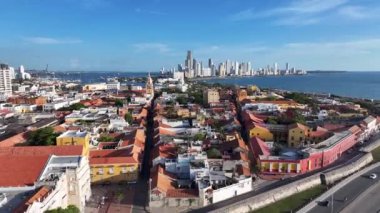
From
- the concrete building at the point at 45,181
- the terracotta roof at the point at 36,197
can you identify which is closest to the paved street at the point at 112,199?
the concrete building at the point at 45,181

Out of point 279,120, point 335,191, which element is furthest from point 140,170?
point 279,120

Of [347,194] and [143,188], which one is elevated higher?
[347,194]

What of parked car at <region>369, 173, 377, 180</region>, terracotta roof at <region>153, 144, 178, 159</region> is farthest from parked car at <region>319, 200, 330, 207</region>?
terracotta roof at <region>153, 144, 178, 159</region>

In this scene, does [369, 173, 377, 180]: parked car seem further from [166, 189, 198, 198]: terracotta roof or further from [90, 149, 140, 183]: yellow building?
[90, 149, 140, 183]: yellow building

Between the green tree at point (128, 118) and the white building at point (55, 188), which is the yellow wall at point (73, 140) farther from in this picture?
the green tree at point (128, 118)

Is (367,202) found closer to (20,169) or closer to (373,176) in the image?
(373,176)

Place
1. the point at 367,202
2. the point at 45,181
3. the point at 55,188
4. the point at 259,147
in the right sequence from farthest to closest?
1. the point at 259,147
2. the point at 367,202
3. the point at 45,181
4. the point at 55,188

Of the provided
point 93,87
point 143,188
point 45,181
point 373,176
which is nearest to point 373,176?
point 373,176

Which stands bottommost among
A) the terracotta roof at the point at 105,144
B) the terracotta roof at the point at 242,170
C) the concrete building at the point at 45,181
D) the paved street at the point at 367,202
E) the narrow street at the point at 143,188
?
the narrow street at the point at 143,188
